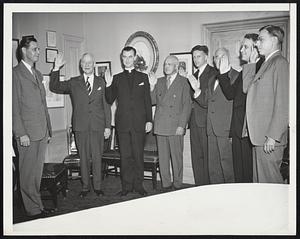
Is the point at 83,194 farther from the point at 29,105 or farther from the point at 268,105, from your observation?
the point at 268,105

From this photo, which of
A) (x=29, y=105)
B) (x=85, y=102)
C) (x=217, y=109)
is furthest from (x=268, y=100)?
(x=29, y=105)

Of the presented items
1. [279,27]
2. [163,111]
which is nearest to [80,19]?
[163,111]

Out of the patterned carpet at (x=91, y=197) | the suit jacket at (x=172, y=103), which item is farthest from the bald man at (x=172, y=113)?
the patterned carpet at (x=91, y=197)

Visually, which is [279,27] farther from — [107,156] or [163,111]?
[107,156]

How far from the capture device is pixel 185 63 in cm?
304

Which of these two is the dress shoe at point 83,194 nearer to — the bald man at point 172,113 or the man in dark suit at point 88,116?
the man in dark suit at point 88,116

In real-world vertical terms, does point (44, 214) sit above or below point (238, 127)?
below

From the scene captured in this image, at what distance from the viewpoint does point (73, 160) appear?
120 inches

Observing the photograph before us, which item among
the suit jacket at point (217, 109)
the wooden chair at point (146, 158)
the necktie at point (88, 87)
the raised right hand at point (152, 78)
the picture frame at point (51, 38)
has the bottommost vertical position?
the wooden chair at point (146, 158)

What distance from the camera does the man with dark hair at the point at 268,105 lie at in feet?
9.82

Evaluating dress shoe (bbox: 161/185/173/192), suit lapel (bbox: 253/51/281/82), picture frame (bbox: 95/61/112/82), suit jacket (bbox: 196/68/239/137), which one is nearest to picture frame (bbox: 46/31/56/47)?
picture frame (bbox: 95/61/112/82)

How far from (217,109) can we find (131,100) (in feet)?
1.88

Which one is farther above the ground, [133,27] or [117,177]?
[133,27]

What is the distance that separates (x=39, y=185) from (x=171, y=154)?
35.0 inches
